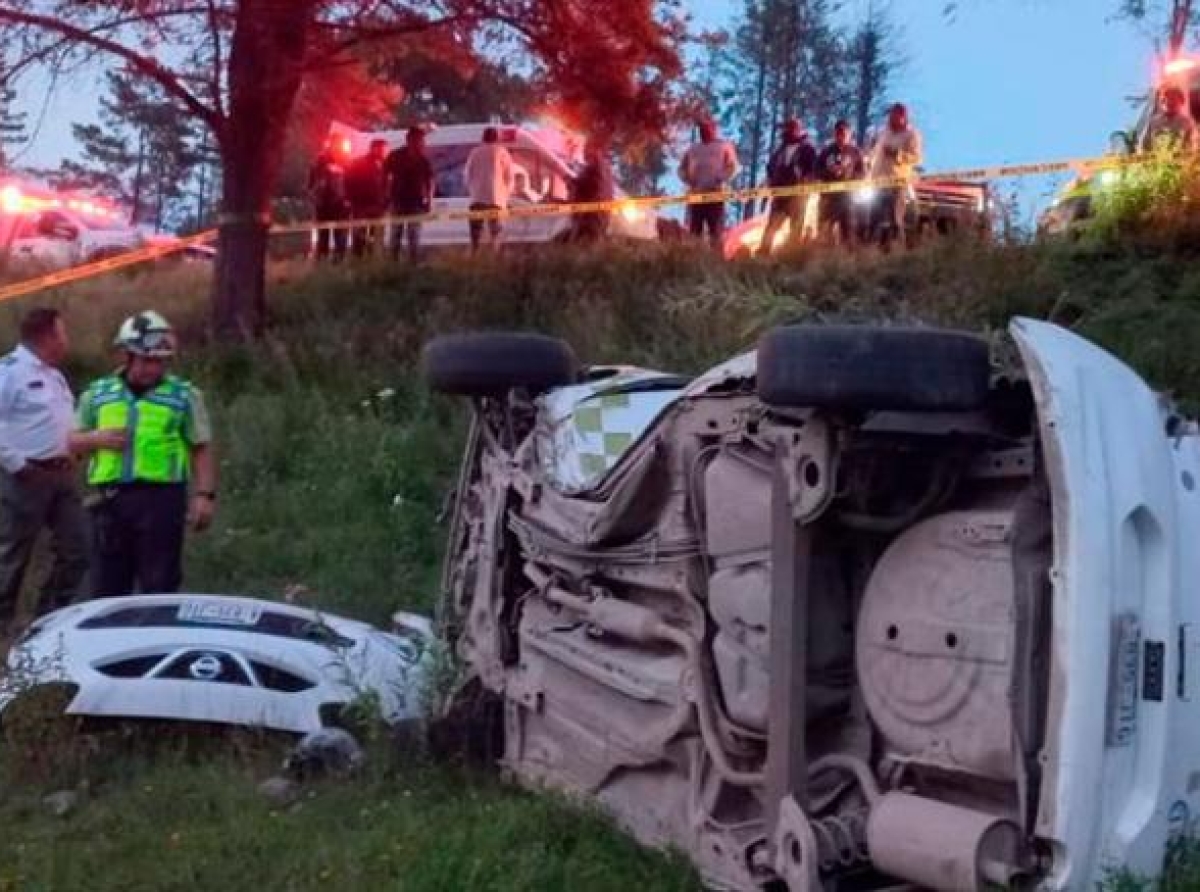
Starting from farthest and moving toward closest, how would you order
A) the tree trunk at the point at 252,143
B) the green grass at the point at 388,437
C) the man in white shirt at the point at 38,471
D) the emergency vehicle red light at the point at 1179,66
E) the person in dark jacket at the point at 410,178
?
the person in dark jacket at the point at 410,178 → the emergency vehicle red light at the point at 1179,66 → the tree trunk at the point at 252,143 → the man in white shirt at the point at 38,471 → the green grass at the point at 388,437

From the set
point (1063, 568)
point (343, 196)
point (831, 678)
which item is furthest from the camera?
point (343, 196)

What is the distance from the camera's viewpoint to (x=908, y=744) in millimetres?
3820

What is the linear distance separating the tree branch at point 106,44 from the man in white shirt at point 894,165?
5003 millimetres

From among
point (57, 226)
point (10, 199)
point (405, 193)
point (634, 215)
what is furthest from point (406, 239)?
point (10, 199)

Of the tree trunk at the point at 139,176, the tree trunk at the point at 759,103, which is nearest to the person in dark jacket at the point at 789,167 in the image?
the tree trunk at the point at 759,103

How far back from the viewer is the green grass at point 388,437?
15.7ft

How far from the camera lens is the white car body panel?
3502 millimetres

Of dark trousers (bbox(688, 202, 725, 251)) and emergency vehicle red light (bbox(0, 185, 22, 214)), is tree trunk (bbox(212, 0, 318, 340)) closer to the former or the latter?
dark trousers (bbox(688, 202, 725, 251))

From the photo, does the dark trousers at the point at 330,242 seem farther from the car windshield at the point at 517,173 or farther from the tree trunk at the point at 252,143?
the car windshield at the point at 517,173

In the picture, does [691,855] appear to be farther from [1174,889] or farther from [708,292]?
[708,292]

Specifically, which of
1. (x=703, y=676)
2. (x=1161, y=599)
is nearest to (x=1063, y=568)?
(x=1161, y=599)

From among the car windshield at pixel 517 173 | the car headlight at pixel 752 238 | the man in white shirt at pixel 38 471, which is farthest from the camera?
the car windshield at pixel 517 173

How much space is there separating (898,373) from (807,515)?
1.40ft

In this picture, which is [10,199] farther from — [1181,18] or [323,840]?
[323,840]
